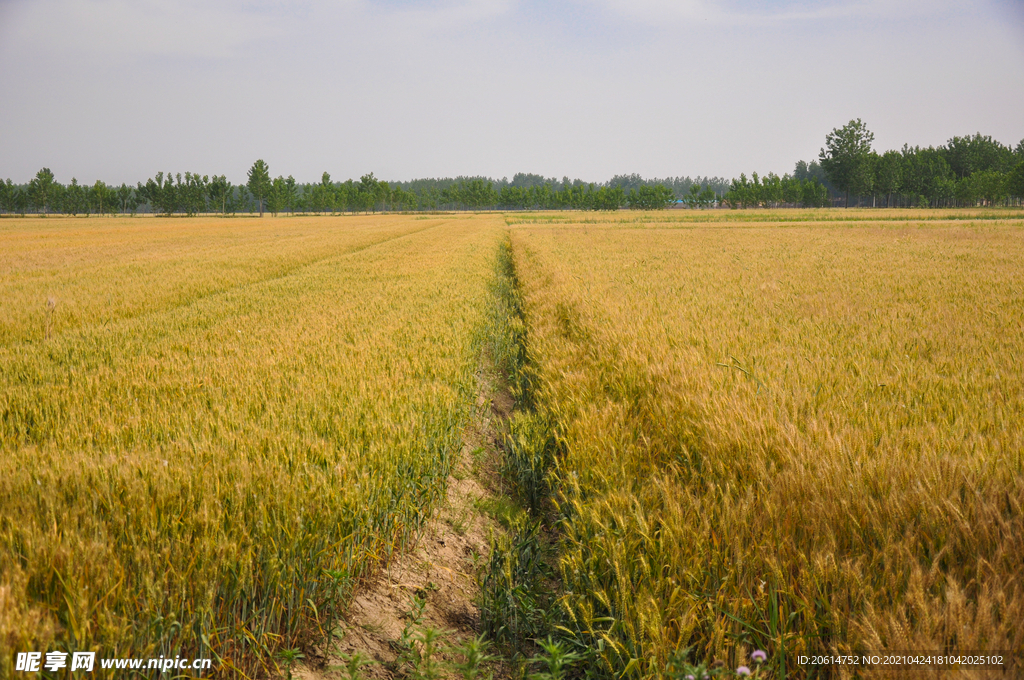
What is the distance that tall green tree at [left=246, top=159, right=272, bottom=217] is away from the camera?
128375 millimetres

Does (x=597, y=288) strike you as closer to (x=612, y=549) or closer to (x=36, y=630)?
(x=612, y=549)

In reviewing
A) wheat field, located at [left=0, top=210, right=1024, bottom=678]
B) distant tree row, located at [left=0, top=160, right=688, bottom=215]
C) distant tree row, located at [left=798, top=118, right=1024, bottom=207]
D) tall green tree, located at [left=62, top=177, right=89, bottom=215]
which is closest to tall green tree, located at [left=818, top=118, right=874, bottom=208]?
distant tree row, located at [left=798, top=118, right=1024, bottom=207]

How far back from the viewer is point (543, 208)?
551 feet

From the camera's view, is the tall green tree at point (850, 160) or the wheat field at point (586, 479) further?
the tall green tree at point (850, 160)

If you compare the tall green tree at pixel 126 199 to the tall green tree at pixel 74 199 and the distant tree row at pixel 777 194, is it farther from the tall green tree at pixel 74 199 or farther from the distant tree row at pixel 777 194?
the distant tree row at pixel 777 194

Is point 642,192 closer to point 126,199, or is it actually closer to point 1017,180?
point 1017,180

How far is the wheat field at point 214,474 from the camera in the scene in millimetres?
2066

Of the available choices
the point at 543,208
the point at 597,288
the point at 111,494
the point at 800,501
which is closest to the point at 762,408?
the point at 800,501

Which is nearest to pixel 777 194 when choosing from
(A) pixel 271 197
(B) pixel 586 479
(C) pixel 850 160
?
(C) pixel 850 160

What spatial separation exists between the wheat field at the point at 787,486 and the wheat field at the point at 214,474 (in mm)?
1082

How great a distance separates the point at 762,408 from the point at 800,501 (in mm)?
1073

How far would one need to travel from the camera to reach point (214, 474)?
9.18ft

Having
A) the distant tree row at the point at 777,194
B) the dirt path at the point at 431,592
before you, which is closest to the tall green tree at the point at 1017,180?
the distant tree row at the point at 777,194

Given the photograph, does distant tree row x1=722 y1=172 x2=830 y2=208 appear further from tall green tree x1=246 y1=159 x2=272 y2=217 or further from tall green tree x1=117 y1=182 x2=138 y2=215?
tall green tree x1=117 y1=182 x2=138 y2=215
